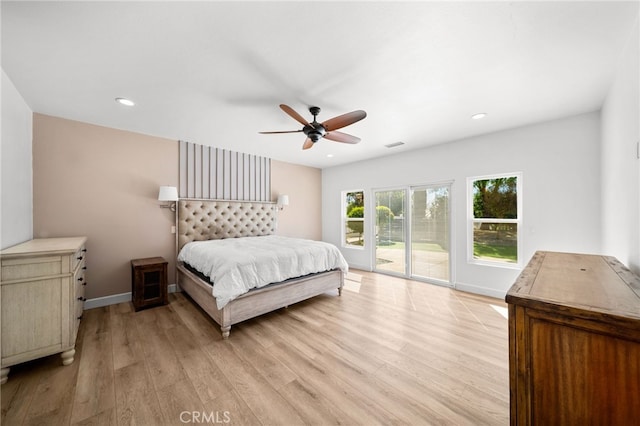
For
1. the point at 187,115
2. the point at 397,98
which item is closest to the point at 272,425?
the point at 397,98

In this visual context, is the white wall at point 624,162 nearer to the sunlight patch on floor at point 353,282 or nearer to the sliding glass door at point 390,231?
the sliding glass door at point 390,231

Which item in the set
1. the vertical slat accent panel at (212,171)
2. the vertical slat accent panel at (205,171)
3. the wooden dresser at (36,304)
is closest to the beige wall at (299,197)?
the vertical slat accent panel at (212,171)

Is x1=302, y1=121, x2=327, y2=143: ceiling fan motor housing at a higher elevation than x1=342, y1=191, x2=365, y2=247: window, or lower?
higher

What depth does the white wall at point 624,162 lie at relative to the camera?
1.67 m

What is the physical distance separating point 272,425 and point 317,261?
81.4 inches

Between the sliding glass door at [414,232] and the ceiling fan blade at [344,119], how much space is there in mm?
2770

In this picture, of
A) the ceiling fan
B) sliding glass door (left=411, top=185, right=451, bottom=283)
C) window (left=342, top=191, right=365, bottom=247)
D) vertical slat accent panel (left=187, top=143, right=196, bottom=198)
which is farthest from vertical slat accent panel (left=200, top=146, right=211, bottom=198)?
sliding glass door (left=411, top=185, right=451, bottom=283)

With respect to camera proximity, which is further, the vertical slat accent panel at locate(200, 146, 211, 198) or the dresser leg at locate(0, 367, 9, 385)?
the vertical slat accent panel at locate(200, 146, 211, 198)

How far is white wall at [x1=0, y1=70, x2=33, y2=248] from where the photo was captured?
216 cm

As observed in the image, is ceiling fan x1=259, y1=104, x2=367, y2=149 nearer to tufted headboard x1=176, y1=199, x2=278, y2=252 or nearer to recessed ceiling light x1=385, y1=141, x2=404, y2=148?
recessed ceiling light x1=385, y1=141, x2=404, y2=148

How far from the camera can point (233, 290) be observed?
250 centimetres

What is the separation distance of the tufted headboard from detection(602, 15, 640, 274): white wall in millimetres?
4932

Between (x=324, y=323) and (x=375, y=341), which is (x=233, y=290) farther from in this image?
(x=375, y=341)

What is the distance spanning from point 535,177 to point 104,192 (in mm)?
6210
